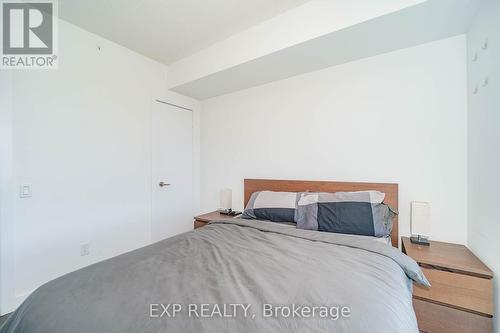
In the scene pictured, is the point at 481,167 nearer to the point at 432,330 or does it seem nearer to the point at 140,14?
the point at 432,330

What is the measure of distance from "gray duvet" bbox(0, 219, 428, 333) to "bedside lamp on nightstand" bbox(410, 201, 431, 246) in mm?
616

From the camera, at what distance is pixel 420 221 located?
5.70ft

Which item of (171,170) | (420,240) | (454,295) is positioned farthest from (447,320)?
(171,170)

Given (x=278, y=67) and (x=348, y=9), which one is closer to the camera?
(x=348, y=9)

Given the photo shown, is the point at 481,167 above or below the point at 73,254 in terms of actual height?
above

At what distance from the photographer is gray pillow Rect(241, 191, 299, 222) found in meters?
2.11

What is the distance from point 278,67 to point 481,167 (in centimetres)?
184

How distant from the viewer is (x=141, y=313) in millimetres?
785

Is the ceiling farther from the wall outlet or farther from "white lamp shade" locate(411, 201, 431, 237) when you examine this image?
the wall outlet

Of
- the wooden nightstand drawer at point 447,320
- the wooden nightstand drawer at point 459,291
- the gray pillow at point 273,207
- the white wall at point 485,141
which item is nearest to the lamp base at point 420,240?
the white wall at point 485,141

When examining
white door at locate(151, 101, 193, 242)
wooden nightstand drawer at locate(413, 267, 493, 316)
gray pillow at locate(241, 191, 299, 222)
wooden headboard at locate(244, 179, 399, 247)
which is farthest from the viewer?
white door at locate(151, 101, 193, 242)

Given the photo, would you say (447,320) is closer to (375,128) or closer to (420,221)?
Result: (420,221)

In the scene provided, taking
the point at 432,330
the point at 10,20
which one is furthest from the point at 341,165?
the point at 10,20

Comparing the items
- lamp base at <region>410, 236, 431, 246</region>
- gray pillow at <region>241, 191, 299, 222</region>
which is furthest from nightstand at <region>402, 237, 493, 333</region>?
gray pillow at <region>241, 191, 299, 222</region>
